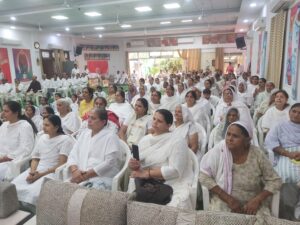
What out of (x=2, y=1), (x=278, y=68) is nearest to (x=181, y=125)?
(x=278, y=68)

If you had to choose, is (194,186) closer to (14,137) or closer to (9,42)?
(14,137)

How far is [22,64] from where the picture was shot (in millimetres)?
11461

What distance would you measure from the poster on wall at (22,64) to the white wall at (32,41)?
0.17 metres

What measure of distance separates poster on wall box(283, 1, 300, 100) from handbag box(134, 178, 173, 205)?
272cm

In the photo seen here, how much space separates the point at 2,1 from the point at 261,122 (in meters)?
7.19

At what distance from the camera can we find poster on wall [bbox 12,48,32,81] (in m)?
11.2

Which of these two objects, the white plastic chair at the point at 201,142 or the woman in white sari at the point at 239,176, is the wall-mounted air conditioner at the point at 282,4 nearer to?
the white plastic chair at the point at 201,142

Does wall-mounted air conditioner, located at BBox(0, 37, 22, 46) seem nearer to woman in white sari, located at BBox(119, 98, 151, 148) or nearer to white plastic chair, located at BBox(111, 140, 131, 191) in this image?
woman in white sari, located at BBox(119, 98, 151, 148)

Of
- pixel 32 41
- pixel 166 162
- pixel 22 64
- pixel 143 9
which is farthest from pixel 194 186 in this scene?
pixel 32 41

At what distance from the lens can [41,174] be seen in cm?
239

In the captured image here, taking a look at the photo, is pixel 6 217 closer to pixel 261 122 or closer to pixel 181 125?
pixel 181 125

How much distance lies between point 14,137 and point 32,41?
10.7 metres

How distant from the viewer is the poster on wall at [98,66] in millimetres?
17087

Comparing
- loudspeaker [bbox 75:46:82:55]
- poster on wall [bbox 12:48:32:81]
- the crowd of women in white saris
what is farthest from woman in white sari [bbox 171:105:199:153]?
loudspeaker [bbox 75:46:82:55]
